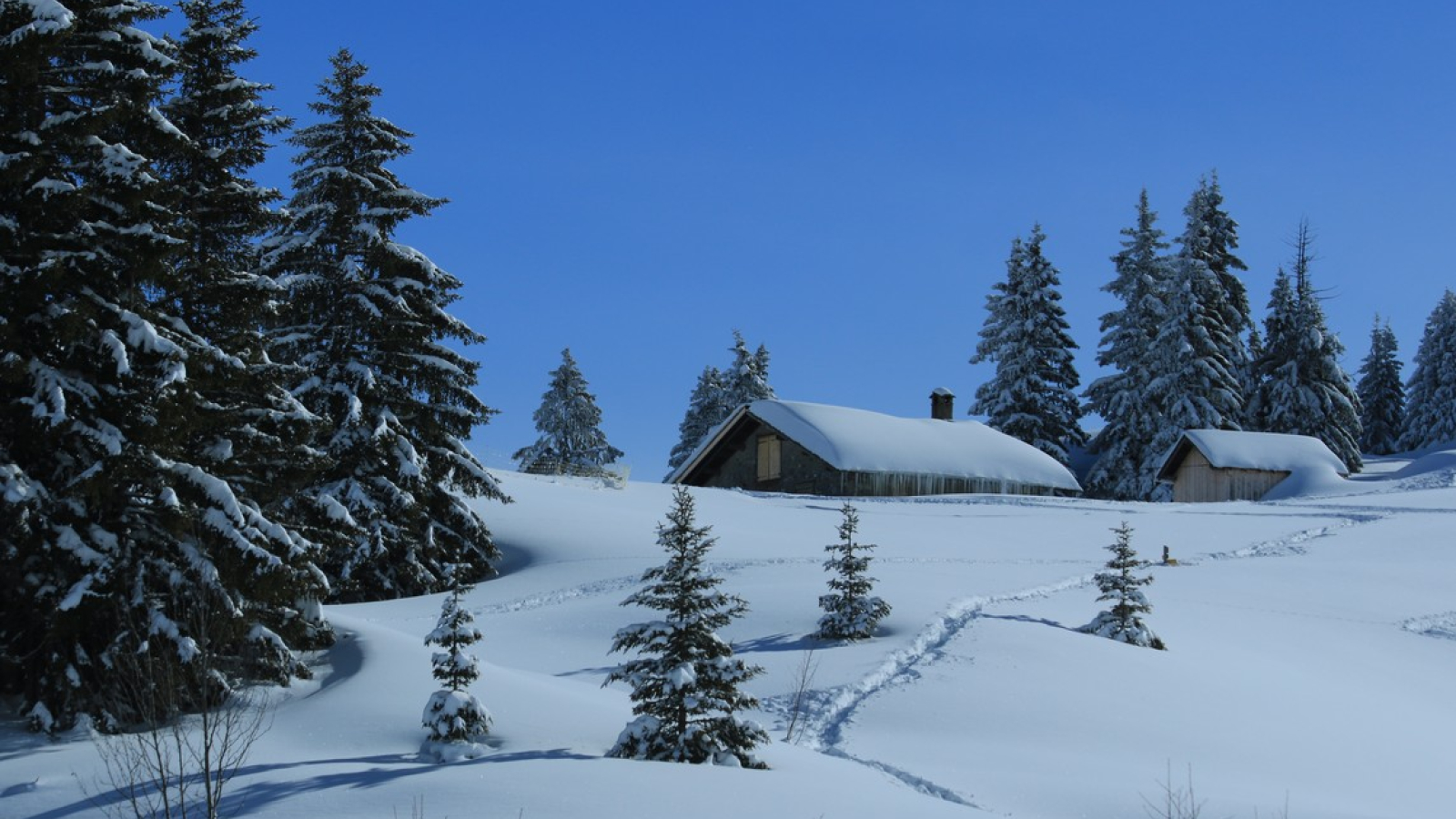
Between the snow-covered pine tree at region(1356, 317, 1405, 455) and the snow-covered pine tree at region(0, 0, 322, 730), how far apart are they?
254 feet

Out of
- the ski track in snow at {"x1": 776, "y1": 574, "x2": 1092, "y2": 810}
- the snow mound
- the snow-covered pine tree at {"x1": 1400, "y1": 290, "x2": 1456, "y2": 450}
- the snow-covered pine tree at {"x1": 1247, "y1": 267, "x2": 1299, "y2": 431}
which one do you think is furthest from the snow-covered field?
the snow-covered pine tree at {"x1": 1400, "y1": 290, "x2": 1456, "y2": 450}

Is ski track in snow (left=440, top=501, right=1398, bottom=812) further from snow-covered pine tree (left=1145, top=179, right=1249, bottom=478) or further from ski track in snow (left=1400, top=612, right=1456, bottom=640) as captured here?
snow-covered pine tree (left=1145, top=179, right=1249, bottom=478)

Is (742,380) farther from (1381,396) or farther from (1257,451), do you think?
(1381,396)

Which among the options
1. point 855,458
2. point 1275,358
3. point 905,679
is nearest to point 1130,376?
point 1275,358

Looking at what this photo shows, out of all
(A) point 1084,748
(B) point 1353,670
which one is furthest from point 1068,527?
(A) point 1084,748

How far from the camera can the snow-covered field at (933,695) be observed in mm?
9664

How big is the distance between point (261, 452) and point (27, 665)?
341 cm

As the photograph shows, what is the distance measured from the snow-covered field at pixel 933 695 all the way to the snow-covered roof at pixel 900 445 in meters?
13.6

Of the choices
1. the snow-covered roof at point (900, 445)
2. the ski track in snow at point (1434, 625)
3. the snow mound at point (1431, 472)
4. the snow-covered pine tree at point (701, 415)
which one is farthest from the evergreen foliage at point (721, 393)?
the ski track in snow at point (1434, 625)

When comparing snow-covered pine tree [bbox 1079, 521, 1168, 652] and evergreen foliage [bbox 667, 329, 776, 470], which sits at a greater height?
evergreen foliage [bbox 667, 329, 776, 470]

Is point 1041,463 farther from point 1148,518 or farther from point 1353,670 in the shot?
point 1353,670

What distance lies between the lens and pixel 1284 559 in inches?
1126

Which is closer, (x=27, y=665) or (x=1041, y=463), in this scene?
(x=27, y=665)

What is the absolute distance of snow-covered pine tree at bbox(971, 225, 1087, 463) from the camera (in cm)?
5884
